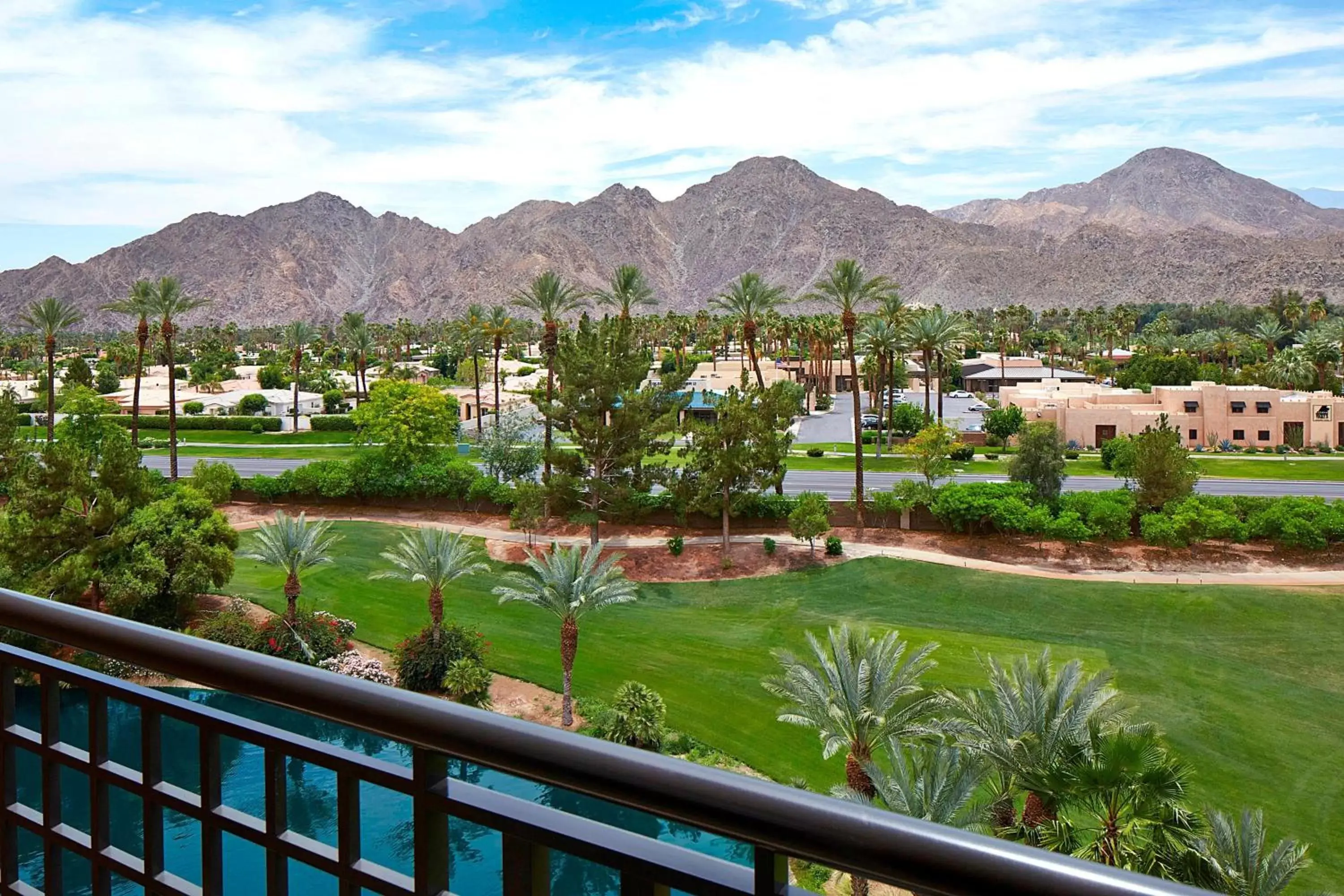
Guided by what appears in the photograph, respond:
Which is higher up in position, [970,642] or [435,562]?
[435,562]

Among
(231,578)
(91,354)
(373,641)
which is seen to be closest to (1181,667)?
(373,641)

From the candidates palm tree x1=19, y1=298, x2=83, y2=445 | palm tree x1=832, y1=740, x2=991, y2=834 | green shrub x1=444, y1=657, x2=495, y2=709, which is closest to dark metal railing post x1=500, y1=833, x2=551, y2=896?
palm tree x1=832, y1=740, x2=991, y2=834

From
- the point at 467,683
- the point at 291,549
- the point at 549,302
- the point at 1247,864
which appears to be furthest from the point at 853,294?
the point at 1247,864

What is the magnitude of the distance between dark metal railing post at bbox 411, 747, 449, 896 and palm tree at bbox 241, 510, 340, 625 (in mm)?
31544

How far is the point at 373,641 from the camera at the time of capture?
33.1 m

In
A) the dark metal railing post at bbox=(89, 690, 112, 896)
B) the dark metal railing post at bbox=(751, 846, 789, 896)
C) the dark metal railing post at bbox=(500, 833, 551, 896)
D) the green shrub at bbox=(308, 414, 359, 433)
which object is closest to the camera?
the dark metal railing post at bbox=(751, 846, 789, 896)

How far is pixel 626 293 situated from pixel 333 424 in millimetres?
32887

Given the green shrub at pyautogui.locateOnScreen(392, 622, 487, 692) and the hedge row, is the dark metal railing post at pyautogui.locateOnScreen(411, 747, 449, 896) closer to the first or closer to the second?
the green shrub at pyautogui.locateOnScreen(392, 622, 487, 692)

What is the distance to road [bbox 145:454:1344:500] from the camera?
50053 millimetres

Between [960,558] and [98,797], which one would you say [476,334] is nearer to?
[960,558]

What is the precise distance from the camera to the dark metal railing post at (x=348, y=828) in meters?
1.92

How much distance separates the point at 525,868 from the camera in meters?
1.74

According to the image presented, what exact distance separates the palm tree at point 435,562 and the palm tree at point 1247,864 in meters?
21.2

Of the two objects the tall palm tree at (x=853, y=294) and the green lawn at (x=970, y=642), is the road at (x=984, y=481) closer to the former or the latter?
the tall palm tree at (x=853, y=294)
